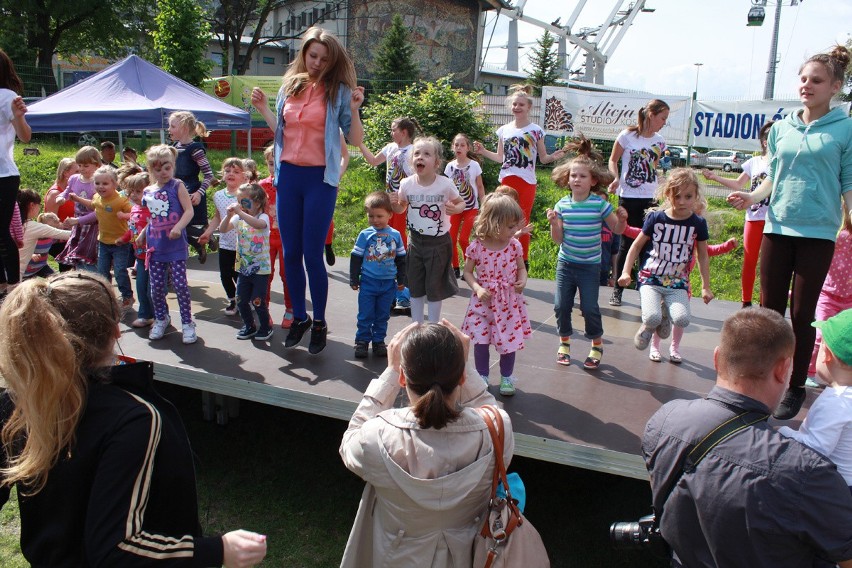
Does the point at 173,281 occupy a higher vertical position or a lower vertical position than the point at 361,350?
higher

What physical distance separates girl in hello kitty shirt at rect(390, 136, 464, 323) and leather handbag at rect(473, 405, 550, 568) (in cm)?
233

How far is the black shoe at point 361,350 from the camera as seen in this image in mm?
4605

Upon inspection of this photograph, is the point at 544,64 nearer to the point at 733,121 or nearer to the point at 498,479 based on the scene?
the point at 733,121

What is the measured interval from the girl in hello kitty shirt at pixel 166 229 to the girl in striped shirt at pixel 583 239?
259cm

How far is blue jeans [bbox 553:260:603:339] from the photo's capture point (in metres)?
4.41

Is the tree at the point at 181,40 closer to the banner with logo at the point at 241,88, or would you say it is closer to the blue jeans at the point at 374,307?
the banner with logo at the point at 241,88

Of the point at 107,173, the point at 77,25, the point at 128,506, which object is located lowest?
the point at 128,506

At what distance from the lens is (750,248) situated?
545 cm

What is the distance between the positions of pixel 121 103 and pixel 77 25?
80.4 feet

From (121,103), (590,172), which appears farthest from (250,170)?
(121,103)

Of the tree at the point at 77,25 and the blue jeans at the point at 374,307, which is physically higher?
the tree at the point at 77,25

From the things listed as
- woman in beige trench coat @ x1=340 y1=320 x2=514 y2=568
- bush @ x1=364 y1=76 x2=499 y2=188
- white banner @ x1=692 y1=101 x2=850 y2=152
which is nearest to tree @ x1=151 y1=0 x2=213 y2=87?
bush @ x1=364 y1=76 x2=499 y2=188

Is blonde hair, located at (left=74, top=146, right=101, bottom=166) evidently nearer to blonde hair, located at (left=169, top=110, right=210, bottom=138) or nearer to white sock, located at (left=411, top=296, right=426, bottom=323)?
blonde hair, located at (left=169, top=110, right=210, bottom=138)

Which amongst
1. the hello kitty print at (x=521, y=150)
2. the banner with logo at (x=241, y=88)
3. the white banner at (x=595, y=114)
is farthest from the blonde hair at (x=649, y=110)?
the banner with logo at (x=241, y=88)
